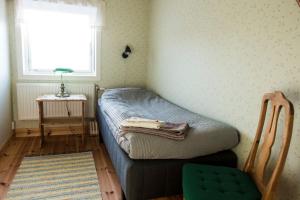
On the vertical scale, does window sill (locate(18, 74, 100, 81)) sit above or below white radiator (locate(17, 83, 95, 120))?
above

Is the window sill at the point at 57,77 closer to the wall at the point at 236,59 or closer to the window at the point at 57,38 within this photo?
the window at the point at 57,38

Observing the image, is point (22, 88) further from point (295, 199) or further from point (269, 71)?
point (295, 199)

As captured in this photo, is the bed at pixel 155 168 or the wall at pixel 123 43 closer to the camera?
the bed at pixel 155 168

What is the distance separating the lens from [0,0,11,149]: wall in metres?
2.73

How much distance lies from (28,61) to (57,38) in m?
0.53

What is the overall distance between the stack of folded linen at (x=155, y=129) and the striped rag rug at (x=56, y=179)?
75 centimetres

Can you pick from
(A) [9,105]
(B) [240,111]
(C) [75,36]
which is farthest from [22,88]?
(B) [240,111]

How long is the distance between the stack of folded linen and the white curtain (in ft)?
7.00

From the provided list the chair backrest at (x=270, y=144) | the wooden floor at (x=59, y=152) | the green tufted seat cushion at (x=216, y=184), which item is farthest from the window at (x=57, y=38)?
the chair backrest at (x=270, y=144)

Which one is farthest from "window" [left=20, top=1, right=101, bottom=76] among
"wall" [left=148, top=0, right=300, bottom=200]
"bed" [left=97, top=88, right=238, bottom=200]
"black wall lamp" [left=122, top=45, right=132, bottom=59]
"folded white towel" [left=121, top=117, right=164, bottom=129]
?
→ "bed" [left=97, top=88, right=238, bottom=200]

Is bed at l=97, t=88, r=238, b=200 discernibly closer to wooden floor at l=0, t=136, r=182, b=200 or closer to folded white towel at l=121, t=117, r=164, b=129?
folded white towel at l=121, t=117, r=164, b=129

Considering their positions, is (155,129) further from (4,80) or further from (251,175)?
(4,80)

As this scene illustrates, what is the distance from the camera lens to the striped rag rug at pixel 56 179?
1.95 m

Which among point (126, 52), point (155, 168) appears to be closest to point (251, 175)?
point (155, 168)
